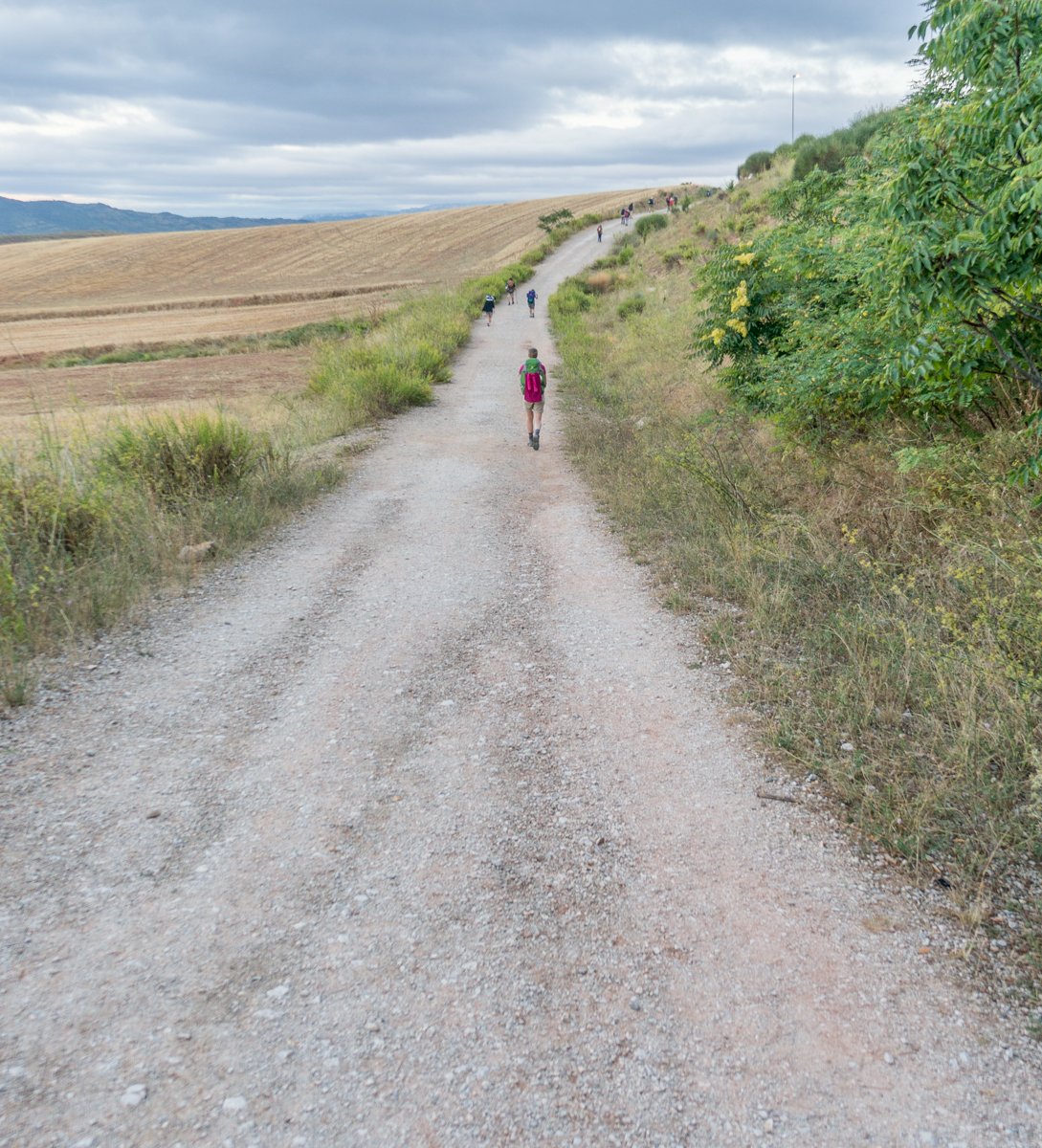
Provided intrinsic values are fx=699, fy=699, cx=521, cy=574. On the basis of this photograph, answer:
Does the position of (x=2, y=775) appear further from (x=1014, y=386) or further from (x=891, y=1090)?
(x=1014, y=386)

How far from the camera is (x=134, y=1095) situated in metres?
2.38

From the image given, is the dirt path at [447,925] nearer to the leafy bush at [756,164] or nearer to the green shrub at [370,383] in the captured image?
the green shrub at [370,383]

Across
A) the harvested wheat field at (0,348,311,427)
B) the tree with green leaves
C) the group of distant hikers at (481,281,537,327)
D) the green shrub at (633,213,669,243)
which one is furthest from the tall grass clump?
the green shrub at (633,213,669,243)

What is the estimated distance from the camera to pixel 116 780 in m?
4.03

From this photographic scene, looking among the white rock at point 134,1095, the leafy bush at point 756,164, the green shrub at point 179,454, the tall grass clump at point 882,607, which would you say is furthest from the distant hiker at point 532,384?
the leafy bush at point 756,164

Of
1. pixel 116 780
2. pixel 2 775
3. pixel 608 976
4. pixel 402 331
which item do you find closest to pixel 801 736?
pixel 608 976

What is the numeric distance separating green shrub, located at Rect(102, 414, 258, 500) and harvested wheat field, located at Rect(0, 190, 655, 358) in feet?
90.9

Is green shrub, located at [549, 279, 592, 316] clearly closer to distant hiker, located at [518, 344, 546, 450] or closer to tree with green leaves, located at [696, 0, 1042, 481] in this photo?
distant hiker, located at [518, 344, 546, 450]

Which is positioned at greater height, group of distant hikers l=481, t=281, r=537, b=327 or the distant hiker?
group of distant hikers l=481, t=281, r=537, b=327

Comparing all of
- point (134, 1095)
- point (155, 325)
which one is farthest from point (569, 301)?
point (134, 1095)

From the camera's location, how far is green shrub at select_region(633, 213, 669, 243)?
159ft

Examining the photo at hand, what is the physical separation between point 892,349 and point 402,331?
1939cm

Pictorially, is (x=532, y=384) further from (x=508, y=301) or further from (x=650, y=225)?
(x=650, y=225)

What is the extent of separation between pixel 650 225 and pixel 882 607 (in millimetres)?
51784
